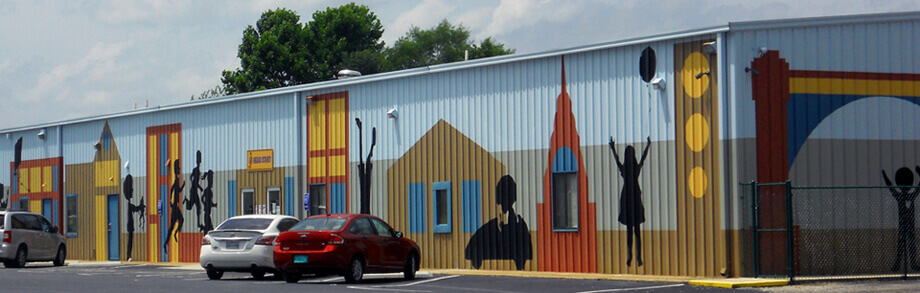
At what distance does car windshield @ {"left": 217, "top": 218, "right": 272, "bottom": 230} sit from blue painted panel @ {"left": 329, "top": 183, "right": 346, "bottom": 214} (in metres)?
6.12

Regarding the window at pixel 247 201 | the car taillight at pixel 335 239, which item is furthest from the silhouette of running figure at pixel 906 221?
the window at pixel 247 201

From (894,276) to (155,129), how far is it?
23302mm

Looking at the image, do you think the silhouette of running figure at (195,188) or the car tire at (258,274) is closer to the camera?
the car tire at (258,274)

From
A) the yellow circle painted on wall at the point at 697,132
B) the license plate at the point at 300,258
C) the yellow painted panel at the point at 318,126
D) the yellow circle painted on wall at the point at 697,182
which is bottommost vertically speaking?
the license plate at the point at 300,258

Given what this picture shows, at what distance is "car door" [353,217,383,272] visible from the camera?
22.4 meters

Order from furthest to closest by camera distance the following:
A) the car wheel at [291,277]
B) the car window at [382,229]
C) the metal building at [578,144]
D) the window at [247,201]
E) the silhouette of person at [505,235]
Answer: the window at [247,201]
the silhouette of person at [505,235]
the car window at [382,229]
the car wheel at [291,277]
the metal building at [578,144]

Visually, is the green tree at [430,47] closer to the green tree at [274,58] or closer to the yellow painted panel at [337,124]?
the green tree at [274,58]

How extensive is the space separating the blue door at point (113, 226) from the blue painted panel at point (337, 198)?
1014 centimetres

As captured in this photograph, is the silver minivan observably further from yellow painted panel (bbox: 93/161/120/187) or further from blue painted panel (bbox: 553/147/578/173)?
blue painted panel (bbox: 553/147/578/173)

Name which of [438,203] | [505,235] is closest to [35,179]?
[438,203]

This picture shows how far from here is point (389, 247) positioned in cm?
2319

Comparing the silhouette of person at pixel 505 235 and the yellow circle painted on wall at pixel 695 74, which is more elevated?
the yellow circle painted on wall at pixel 695 74

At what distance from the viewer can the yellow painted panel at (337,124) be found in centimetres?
3064

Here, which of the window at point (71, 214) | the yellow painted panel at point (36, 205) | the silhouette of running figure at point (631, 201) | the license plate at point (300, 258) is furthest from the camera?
the yellow painted panel at point (36, 205)
